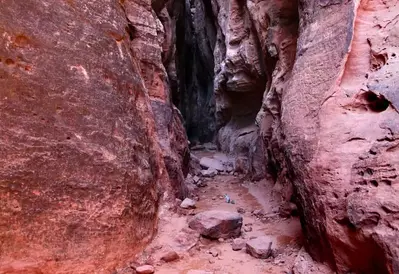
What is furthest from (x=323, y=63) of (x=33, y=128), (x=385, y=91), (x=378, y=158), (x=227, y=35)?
(x=227, y=35)

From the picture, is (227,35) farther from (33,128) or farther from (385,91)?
(33,128)

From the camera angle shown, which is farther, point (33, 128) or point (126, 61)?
point (126, 61)

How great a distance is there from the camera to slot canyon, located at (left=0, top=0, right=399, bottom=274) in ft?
11.3

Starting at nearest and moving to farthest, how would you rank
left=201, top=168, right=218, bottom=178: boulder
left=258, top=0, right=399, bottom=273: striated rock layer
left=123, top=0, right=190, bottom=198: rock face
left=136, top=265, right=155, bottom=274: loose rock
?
1. left=258, top=0, right=399, bottom=273: striated rock layer
2. left=136, top=265, right=155, bottom=274: loose rock
3. left=123, top=0, right=190, bottom=198: rock face
4. left=201, top=168, right=218, bottom=178: boulder

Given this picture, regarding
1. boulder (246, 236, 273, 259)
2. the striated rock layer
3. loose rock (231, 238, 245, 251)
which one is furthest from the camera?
loose rock (231, 238, 245, 251)

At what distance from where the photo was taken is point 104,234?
390cm

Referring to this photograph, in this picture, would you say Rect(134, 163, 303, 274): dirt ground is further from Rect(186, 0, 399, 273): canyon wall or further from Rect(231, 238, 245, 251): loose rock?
Rect(186, 0, 399, 273): canyon wall

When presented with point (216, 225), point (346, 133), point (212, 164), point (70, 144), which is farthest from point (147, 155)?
point (212, 164)

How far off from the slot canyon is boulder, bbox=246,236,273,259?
3 centimetres

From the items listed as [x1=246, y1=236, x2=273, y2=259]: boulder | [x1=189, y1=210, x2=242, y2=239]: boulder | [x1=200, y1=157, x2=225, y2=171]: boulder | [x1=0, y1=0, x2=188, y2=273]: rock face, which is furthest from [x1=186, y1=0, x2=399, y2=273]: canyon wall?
[x1=200, y1=157, x2=225, y2=171]: boulder

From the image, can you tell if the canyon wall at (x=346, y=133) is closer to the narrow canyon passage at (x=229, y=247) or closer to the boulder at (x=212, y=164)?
the narrow canyon passage at (x=229, y=247)

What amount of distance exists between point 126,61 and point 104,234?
2.62m

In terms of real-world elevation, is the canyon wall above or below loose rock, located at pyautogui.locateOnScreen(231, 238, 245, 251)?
above

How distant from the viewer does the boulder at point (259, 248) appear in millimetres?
4633
